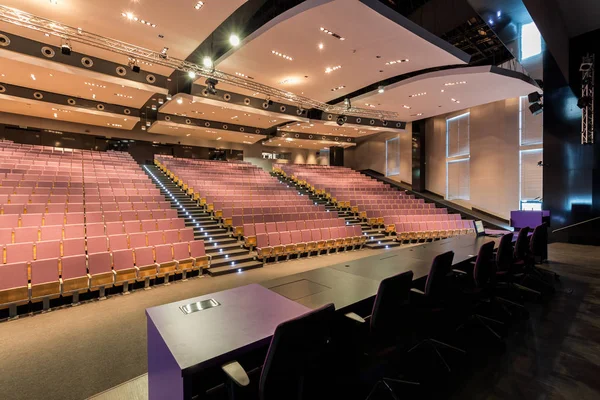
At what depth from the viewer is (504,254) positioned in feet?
10.6

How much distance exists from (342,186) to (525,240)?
8076 millimetres

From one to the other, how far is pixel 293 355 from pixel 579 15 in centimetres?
853

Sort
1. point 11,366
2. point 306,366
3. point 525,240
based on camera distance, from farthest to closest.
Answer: point 525,240 < point 11,366 < point 306,366

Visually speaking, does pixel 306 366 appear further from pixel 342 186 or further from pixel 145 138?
pixel 145 138

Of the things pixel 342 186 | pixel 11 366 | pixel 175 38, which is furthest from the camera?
pixel 342 186

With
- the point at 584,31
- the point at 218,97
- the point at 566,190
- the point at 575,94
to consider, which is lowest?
the point at 566,190

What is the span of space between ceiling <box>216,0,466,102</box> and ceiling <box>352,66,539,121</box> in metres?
0.42

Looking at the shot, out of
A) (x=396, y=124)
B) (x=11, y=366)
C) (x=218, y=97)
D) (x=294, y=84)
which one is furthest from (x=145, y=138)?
(x=11, y=366)

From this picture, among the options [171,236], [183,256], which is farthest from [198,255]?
[171,236]

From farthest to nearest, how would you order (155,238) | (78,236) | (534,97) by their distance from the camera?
(534,97), (155,238), (78,236)

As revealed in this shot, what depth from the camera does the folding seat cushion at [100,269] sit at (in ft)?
11.6

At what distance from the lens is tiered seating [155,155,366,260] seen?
5.73 metres

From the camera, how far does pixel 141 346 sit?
8.01 ft

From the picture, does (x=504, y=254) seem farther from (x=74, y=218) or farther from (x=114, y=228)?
(x=74, y=218)
